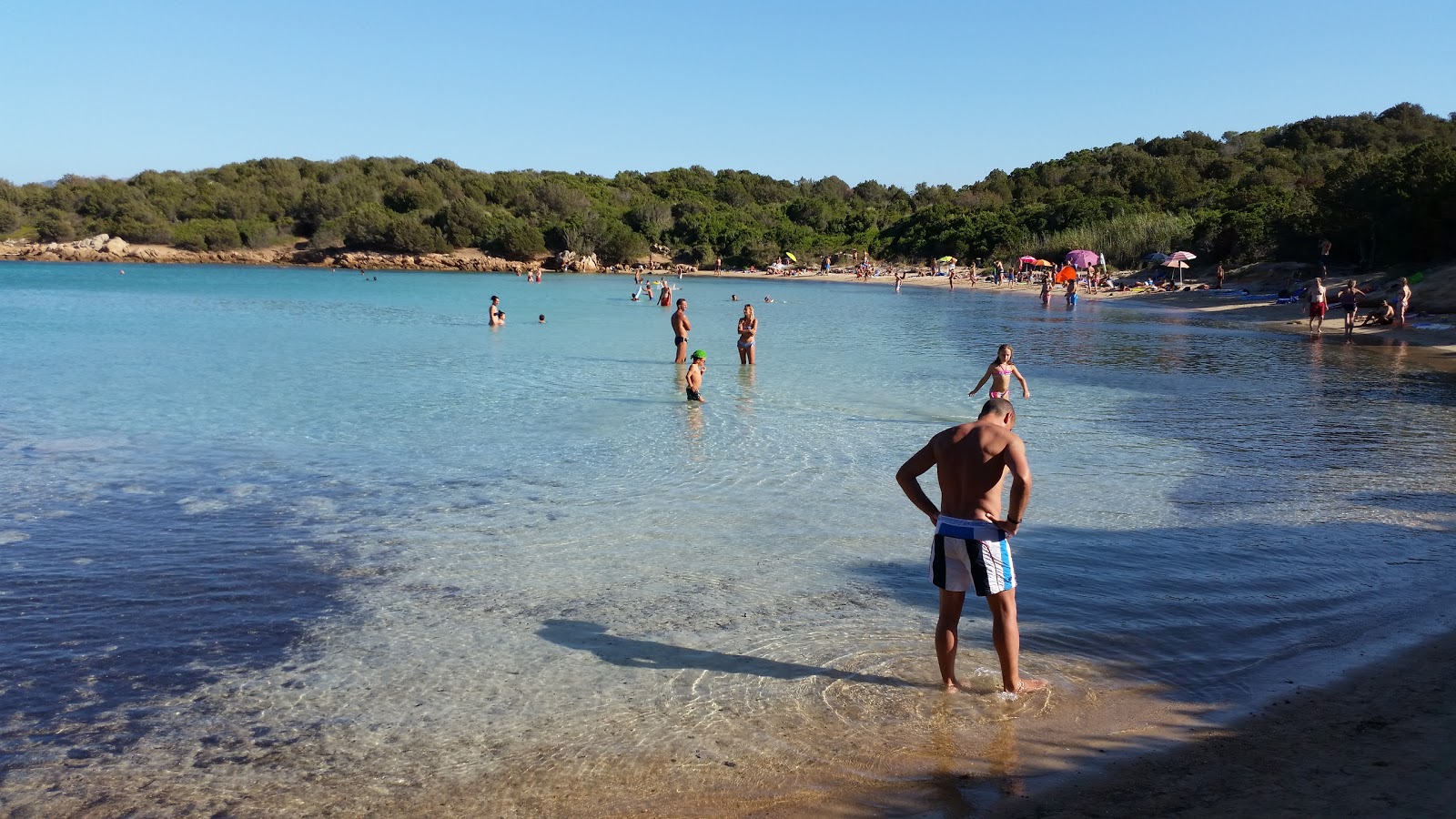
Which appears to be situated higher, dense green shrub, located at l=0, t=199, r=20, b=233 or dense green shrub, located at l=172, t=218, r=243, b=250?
dense green shrub, located at l=0, t=199, r=20, b=233

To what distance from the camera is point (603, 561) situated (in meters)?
7.50

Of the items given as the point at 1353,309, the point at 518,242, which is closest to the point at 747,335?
the point at 1353,309

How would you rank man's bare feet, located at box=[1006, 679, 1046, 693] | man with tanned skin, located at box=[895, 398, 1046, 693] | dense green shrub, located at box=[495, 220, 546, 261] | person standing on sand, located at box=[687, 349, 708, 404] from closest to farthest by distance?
man with tanned skin, located at box=[895, 398, 1046, 693] → man's bare feet, located at box=[1006, 679, 1046, 693] → person standing on sand, located at box=[687, 349, 708, 404] → dense green shrub, located at box=[495, 220, 546, 261]

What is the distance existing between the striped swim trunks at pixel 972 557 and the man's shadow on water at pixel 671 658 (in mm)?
808

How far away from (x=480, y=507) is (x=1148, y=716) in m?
6.00

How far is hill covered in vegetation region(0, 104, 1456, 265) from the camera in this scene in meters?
59.6

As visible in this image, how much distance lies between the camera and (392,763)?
4.52 m

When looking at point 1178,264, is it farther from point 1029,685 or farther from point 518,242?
point 518,242

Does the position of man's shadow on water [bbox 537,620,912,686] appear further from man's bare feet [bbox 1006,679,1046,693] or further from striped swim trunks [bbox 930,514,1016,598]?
striped swim trunks [bbox 930,514,1016,598]

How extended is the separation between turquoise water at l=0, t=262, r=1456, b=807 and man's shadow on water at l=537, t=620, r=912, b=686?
0.03m

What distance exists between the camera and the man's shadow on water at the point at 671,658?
5.48 m

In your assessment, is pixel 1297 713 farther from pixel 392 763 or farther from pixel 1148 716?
pixel 392 763

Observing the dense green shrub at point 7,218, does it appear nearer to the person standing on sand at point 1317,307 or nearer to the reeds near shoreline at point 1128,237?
the reeds near shoreline at point 1128,237

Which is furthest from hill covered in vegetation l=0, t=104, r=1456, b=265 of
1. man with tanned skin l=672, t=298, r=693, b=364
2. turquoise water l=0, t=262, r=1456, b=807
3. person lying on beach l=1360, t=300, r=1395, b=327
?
turquoise water l=0, t=262, r=1456, b=807
